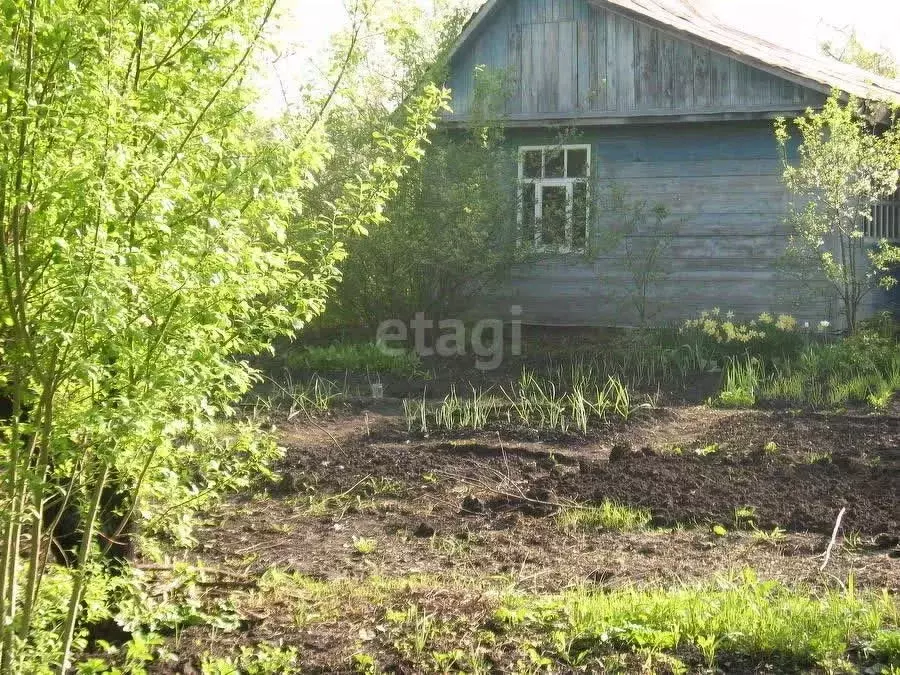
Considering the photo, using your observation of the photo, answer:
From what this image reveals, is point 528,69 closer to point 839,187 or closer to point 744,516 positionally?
point 839,187

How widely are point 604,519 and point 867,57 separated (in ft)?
102

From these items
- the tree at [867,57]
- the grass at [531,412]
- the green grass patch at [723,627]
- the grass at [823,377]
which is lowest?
the green grass patch at [723,627]

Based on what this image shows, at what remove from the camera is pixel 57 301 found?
2.79 m

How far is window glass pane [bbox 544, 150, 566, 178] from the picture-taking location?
12.5m

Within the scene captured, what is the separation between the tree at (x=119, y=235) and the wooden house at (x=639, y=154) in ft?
28.1

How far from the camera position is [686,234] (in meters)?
12.3

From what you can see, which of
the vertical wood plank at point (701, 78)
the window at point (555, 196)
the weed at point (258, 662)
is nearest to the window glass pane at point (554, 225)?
the window at point (555, 196)

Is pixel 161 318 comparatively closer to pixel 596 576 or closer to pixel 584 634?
pixel 584 634

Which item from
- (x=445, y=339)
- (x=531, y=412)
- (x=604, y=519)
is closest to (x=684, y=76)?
(x=445, y=339)

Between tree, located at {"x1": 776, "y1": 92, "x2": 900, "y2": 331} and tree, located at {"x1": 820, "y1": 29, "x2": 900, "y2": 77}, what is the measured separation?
21249 mm

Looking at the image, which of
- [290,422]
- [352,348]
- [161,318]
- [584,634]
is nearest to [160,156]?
[161,318]

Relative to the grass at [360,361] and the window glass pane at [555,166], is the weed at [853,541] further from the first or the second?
the window glass pane at [555,166]

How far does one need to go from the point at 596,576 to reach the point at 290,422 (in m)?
4.17

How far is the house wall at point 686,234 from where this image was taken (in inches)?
470
